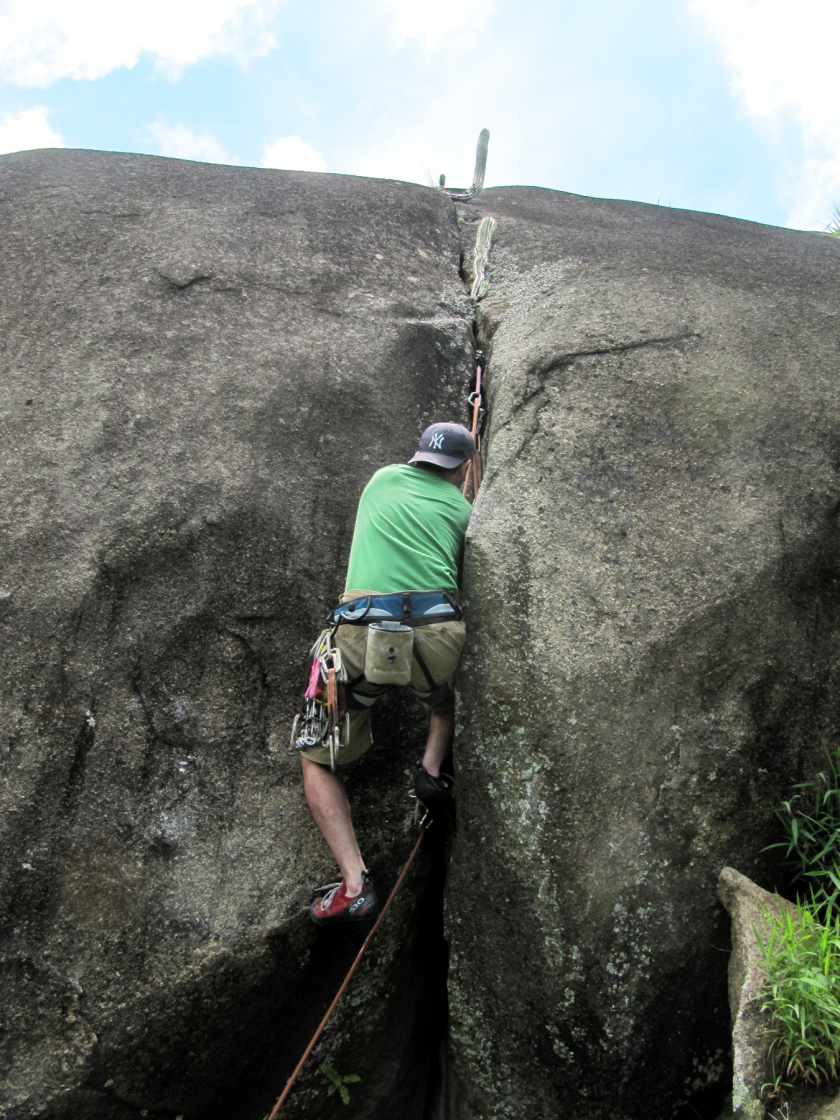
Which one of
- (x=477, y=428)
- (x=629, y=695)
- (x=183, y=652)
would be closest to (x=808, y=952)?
(x=629, y=695)

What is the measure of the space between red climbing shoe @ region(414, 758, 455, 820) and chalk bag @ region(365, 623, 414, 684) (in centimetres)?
50

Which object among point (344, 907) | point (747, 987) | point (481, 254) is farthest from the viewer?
point (481, 254)

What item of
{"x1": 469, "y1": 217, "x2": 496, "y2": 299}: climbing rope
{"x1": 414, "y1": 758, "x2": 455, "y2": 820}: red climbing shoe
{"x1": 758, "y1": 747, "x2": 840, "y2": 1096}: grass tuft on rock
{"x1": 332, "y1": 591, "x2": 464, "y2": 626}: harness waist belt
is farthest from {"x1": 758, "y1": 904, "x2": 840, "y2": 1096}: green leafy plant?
{"x1": 469, "y1": 217, "x2": 496, "y2": 299}: climbing rope

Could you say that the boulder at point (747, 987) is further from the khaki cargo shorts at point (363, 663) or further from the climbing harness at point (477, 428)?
the climbing harness at point (477, 428)

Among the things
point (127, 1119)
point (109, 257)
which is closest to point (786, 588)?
point (127, 1119)

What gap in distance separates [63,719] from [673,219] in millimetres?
5361

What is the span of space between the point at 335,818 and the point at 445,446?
173 centimetres

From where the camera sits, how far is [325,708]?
132 inches

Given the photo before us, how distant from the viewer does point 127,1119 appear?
305 cm

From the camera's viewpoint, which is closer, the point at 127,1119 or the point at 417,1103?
the point at 127,1119

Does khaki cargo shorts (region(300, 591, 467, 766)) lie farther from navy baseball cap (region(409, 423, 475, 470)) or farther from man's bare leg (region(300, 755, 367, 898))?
navy baseball cap (region(409, 423, 475, 470))

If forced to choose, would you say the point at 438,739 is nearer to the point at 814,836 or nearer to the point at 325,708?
the point at 325,708

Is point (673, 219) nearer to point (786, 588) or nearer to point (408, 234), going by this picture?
point (408, 234)

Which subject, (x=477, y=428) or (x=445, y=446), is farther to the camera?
(x=477, y=428)
